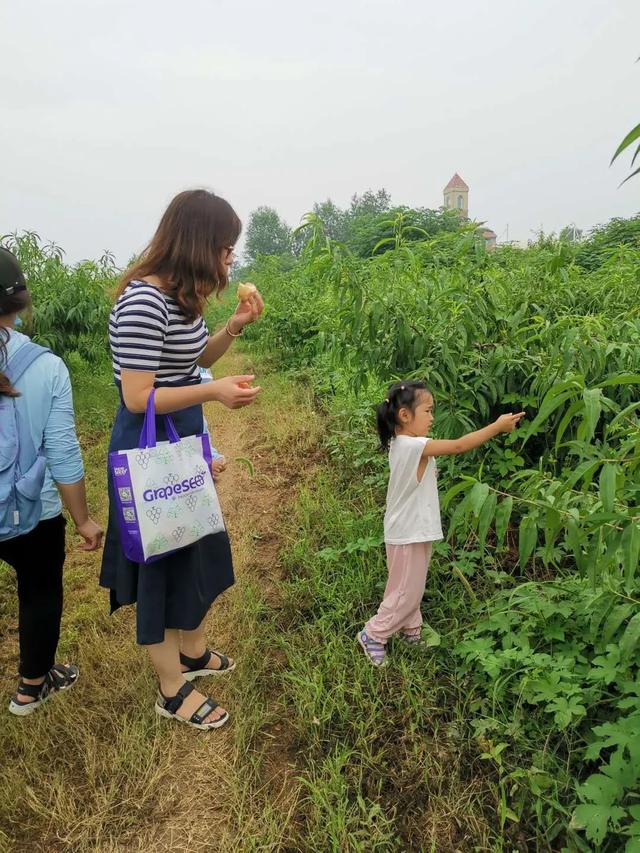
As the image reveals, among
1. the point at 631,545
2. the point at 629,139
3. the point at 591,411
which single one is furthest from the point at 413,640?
the point at 629,139

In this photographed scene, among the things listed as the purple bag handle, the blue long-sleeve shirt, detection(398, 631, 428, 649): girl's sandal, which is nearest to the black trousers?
the blue long-sleeve shirt

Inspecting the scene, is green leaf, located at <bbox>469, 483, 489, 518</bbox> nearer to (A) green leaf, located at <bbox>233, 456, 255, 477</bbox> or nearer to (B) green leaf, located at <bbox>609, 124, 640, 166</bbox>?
(B) green leaf, located at <bbox>609, 124, 640, 166</bbox>

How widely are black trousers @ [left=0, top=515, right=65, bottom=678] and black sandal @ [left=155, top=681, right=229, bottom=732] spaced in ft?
1.55

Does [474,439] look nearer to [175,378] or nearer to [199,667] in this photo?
[175,378]

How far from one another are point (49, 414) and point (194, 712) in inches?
45.3

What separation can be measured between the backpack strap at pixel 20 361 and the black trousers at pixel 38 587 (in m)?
0.51

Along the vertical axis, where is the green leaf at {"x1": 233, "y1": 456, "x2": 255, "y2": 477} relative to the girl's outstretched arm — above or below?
below

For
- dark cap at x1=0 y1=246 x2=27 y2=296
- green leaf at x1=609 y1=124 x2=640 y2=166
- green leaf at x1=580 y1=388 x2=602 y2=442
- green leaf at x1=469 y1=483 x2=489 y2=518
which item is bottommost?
green leaf at x1=469 y1=483 x2=489 y2=518

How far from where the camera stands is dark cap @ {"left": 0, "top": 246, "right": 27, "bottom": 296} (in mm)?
1515

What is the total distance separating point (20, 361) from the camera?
5.31 ft

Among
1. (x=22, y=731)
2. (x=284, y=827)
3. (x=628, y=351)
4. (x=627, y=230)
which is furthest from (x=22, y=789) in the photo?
(x=627, y=230)

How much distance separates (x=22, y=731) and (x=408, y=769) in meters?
1.36

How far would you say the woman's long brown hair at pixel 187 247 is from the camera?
151 cm

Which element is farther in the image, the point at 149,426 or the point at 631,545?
the point at 149,426
